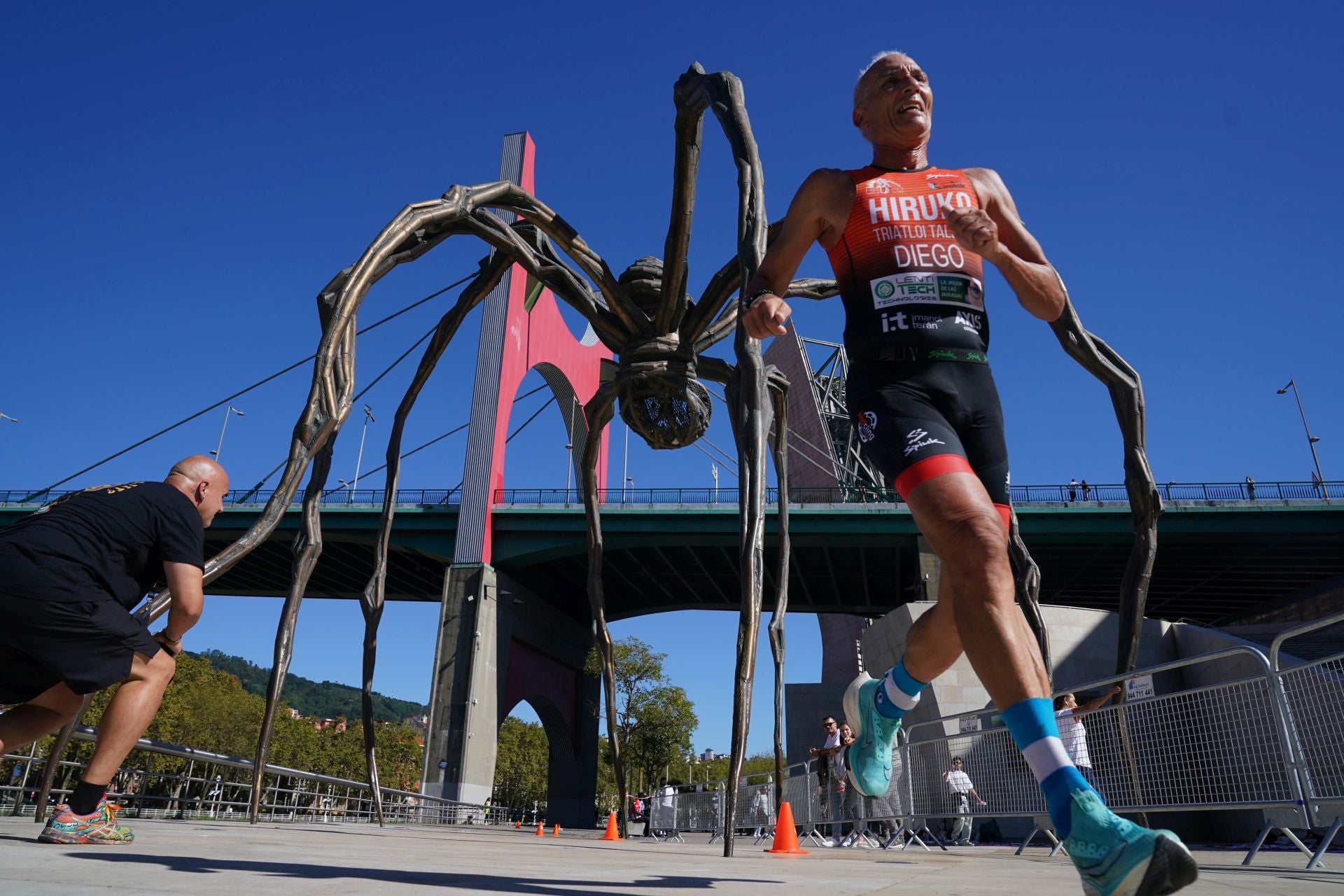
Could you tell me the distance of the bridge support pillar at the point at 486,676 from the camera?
94.4 feet

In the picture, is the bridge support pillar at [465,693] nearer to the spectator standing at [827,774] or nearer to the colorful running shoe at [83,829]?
the spectator standing at [827,774]

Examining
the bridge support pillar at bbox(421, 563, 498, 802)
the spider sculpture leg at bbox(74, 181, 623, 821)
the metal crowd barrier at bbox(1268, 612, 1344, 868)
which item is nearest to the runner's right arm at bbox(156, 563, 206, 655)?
the spider sculpture leg at bbox(74, 181, 623, 821)

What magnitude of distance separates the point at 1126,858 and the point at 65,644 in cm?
298

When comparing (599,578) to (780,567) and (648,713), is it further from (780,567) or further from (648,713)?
(648,713)

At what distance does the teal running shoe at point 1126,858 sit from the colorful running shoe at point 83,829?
11.1ft

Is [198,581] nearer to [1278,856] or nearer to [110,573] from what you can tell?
[110,573]

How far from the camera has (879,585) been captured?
40031 millimetres

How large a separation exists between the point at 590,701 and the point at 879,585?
15.8 metres

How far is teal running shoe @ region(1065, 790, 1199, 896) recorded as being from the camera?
66.0 inches

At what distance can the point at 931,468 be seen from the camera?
2340 mm

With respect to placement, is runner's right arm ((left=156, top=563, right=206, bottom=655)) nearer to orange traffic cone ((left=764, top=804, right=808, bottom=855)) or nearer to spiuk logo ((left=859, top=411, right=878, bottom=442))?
spiuk logo ((left=859, top=411, right=878, bottom=442))

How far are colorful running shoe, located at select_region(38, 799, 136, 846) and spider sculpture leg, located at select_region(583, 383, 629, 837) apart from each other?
3.99 meters

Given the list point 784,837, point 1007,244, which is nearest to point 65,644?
point 1007,244

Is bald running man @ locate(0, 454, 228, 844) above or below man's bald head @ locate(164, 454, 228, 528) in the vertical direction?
below
